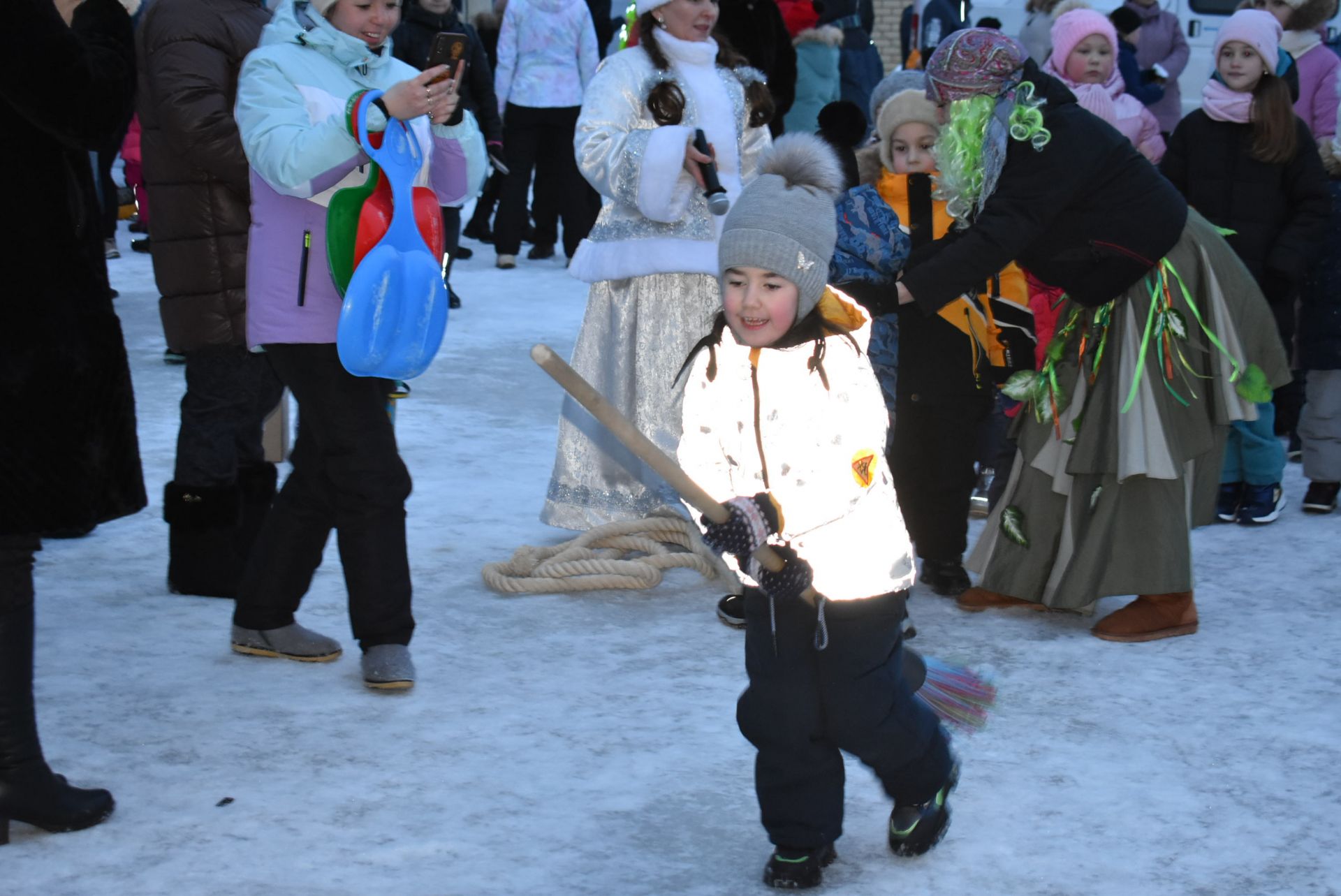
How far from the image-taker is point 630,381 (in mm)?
5398

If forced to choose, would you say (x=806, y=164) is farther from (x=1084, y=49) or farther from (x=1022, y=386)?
(x=1084, y=49)

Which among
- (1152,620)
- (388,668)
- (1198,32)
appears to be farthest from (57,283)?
(1198,32)

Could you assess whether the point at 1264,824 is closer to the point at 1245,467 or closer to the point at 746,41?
the point at 1245,467

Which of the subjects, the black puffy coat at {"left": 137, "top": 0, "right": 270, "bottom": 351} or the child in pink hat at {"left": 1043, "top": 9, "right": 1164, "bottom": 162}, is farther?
the child in pink hat at {"left": 1043, "top": 9, "right": 1164, "bottom": 162}

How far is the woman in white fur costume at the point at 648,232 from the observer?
5.04m

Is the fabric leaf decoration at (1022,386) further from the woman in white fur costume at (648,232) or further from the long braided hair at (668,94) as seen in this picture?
the long braided hair at (668,94)

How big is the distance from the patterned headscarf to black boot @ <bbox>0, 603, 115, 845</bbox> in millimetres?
2660

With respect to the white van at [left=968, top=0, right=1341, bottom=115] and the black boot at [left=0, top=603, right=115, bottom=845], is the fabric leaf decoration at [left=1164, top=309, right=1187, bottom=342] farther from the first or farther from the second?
the white van at [left=968, top=0, right=1341, bottom=115]

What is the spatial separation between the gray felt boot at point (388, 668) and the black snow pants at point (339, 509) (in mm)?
29

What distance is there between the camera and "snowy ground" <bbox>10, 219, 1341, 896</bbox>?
10.0ft

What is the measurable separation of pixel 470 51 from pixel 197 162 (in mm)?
5251

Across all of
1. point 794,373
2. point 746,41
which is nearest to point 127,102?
point 794,373

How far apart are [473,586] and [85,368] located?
1960 mm

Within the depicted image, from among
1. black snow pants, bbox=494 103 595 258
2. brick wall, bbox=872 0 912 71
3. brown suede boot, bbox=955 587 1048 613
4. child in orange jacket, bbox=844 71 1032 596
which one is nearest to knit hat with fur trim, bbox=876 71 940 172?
child in orange jacket, bbox=844 71 1032 596
